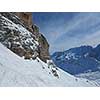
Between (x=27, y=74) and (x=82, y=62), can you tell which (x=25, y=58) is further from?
(x=82, y=62)

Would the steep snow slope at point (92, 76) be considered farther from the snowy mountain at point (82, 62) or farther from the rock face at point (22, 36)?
the rock face at point (22, 36)

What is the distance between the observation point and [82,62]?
14.7 feet

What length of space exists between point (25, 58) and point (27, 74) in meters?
0.21

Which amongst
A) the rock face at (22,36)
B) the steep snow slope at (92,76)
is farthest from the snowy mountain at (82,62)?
the rock face at (22,36)

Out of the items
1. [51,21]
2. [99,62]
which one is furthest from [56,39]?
[99,62]

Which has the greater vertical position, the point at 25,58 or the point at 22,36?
the point at 22,36

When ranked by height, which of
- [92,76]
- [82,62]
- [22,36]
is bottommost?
[92,76]

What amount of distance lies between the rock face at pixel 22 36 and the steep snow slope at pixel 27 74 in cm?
10

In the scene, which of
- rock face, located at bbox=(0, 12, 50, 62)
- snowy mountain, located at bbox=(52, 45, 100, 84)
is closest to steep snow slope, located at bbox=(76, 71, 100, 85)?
snowy mountain, located at bbox=(52, 45, 100, 84)

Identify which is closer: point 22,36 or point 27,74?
point 27,74

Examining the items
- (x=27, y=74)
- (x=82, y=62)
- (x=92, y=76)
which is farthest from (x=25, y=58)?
(x=92, y=76)

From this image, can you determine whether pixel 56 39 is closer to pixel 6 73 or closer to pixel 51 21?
pixel 51 21
